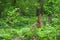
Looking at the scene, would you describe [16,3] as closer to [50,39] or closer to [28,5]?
[28,5]

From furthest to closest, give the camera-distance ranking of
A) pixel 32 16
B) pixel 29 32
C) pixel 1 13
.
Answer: pixel 32 16 < pixel 1 13 < pixel 29 32

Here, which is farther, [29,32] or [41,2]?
[41,2]

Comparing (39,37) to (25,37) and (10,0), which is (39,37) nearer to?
(25,37)

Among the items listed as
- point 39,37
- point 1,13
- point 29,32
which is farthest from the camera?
point 1,13

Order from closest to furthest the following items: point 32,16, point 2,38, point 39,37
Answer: point 39,37 < point 2,38 < point 32,16

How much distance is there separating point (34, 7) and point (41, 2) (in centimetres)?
317

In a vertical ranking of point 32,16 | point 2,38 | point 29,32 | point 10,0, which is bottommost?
point 32,16

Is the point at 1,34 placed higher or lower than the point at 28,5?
Answer: higher

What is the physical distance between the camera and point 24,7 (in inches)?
937

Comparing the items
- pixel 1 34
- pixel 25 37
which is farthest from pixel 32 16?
pixel 25 37

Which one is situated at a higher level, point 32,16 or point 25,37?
point 25,37

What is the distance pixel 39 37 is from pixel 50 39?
0.87m

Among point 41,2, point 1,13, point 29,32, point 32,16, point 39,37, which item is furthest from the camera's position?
point 32,16

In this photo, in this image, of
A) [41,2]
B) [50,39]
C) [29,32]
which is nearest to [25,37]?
[29,32]
